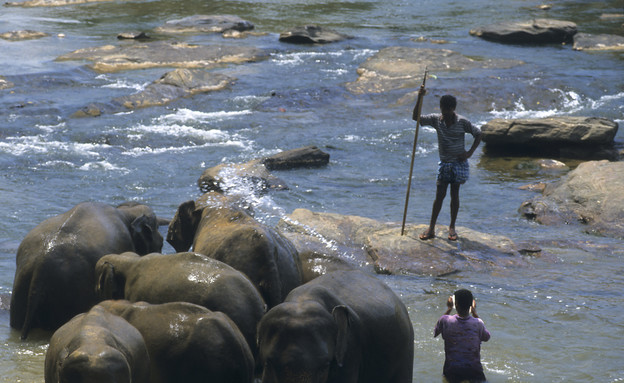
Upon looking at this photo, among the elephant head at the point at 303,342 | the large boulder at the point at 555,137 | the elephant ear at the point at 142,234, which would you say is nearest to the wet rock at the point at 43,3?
the large boulder at the point at 555,137

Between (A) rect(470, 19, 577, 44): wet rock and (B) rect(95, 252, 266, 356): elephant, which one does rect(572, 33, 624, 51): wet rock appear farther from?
(B) rect(95, 252, 266, 356): elephant

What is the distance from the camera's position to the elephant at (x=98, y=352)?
495cm

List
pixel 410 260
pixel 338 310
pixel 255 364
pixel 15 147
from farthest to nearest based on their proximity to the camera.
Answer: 1. pixel 15 147
2. pixel 410 260
3. pixel 255 364
4. pixel 338 310

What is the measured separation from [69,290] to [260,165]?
6.92 m

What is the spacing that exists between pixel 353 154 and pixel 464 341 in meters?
9.62

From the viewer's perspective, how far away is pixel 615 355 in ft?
25.5

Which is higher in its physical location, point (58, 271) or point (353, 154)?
point (58, 271)

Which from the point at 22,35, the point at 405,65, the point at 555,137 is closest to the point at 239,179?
the point at 555,137

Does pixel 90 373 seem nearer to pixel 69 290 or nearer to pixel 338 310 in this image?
pixel 338 310

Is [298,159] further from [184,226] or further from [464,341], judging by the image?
[464,341]

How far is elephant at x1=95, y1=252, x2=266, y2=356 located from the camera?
6270 millimetres

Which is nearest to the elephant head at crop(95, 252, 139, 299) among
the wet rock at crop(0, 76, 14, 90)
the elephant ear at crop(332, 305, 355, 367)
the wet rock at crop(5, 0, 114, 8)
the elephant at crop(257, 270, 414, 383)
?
the elephant at crop(257, 270, 414, 383)

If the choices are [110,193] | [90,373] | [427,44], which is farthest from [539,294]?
[427,44]

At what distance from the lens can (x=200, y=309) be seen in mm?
5840
